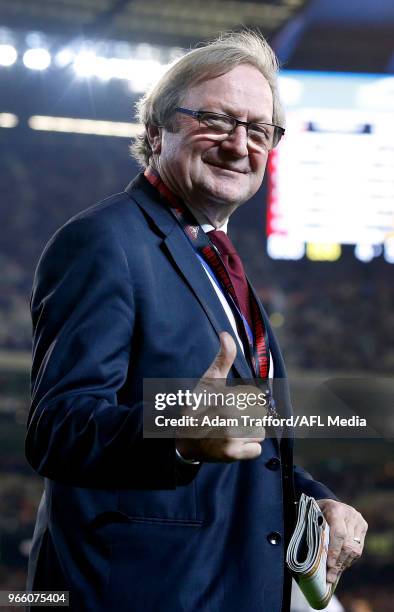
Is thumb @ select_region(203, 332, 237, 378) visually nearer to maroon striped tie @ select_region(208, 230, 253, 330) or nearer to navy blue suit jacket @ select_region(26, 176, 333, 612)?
navy blue suit jacket @ select_region(26, 176, 333, 612)

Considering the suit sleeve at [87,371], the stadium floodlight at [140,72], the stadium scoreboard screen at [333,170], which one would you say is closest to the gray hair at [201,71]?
the suit sleeve at [87,371]

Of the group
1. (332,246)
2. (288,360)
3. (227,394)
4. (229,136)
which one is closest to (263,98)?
(229,136)

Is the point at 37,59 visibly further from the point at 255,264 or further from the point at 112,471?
the point at 112,471

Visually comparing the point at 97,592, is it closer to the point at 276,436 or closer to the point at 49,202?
the point at 276,436

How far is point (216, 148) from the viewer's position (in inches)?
47.0

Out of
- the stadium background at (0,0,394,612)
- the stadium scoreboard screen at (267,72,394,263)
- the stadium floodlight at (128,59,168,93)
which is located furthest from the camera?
the stadium floodlight at (128,59,168,93)

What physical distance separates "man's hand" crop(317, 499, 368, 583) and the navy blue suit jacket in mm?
101

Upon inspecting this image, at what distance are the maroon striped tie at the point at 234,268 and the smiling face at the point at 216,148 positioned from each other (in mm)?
28

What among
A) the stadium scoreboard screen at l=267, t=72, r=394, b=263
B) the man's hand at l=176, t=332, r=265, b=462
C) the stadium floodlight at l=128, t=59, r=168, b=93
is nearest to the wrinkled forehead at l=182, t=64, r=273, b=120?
the man's hand at l=176, t=332, r=265, b=462

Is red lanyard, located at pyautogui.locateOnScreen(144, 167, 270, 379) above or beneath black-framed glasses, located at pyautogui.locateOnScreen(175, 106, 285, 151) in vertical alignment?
beneath

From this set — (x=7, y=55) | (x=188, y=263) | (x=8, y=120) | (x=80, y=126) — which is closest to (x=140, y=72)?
(x=80, y=126)

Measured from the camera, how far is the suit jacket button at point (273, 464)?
108 cm

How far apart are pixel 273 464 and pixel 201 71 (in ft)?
1.72

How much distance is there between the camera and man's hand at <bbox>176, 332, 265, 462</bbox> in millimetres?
795
